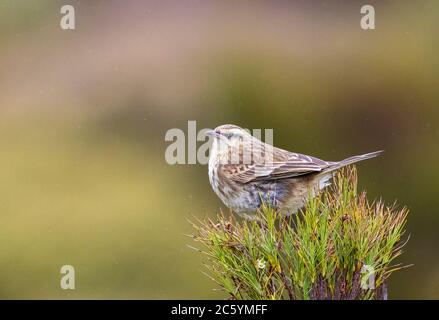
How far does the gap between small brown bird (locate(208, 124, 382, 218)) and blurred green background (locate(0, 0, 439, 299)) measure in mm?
2968

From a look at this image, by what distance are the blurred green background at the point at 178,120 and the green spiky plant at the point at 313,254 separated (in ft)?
16.0

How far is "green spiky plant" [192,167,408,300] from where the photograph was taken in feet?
12.9

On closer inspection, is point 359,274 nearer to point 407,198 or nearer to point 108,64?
point 407,198

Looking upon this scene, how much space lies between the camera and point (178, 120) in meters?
10.5

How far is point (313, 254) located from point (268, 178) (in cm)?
238

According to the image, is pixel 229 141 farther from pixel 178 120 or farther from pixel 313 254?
pixel 178 120

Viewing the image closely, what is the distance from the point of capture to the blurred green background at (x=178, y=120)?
9.42 m

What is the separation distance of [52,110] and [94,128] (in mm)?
815

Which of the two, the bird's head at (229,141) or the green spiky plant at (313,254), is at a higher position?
the bird's head at (229,141)

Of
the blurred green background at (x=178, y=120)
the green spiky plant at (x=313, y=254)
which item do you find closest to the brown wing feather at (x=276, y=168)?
the green spiky plant at (x=313, y=254)

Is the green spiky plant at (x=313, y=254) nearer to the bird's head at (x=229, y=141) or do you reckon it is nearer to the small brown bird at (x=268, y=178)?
the small brown bird at (x=268, y=178)

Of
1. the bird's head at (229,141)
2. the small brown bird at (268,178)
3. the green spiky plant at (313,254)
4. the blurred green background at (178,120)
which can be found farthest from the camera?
the blurred green background at (178,120)

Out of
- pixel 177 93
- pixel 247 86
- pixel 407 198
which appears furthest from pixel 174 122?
pixel 407 198

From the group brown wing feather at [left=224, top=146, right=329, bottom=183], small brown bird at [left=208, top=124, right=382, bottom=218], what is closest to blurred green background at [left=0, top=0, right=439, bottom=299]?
small brown bird at [left=208, top=124, right=382, bottom=218]
